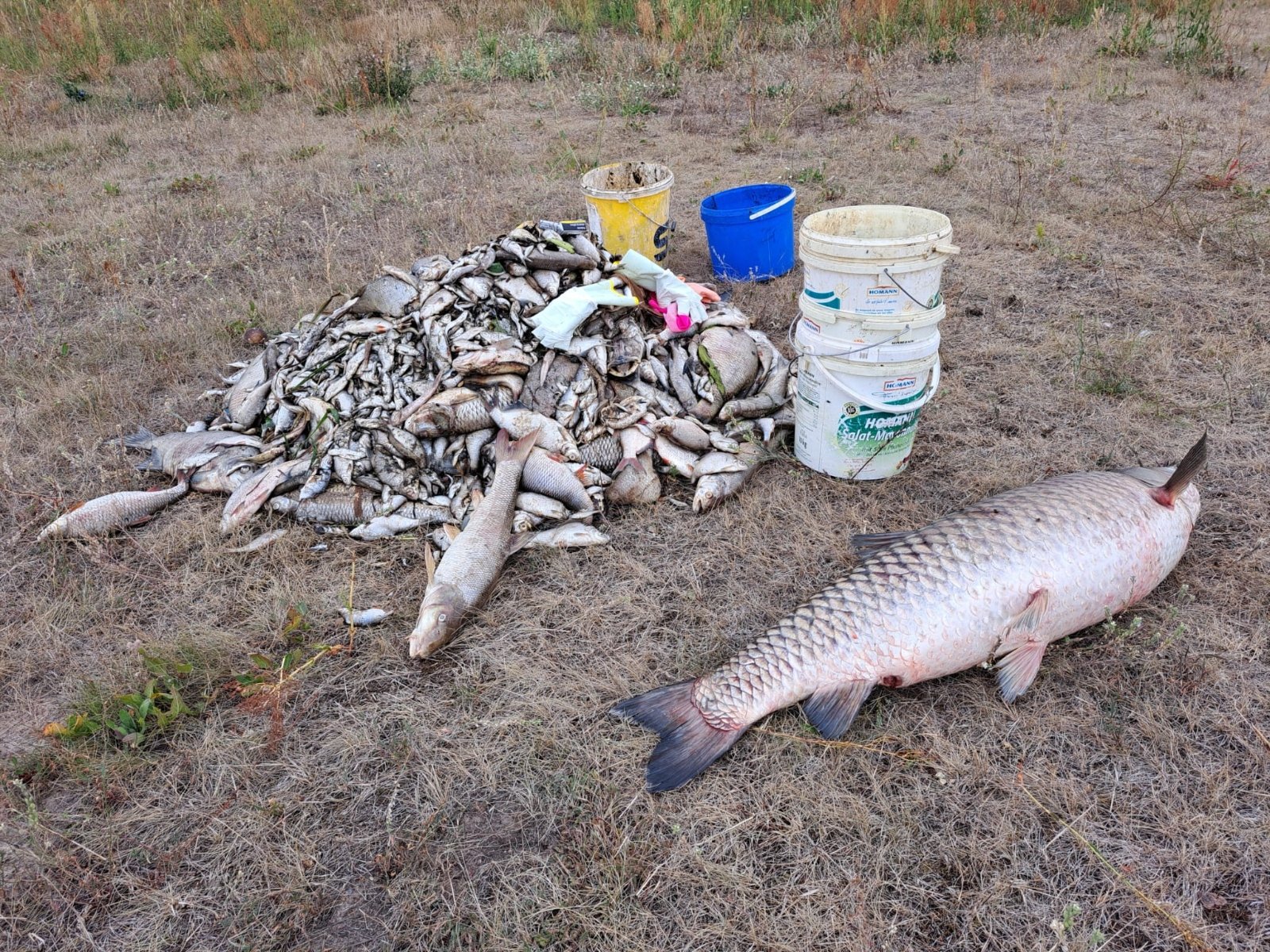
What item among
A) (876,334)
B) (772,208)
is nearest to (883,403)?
(876,334)

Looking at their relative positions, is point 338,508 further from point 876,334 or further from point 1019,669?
point 1019,669

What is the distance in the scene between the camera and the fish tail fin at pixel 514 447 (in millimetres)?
3537

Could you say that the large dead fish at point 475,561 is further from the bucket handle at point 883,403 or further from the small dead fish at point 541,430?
the bucket handle at point 883,403

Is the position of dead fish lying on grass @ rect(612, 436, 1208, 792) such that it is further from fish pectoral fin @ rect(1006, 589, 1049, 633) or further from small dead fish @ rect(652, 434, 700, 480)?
small dead fish @ rect(652, 434, 700, 480)

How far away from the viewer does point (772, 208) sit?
198 inches

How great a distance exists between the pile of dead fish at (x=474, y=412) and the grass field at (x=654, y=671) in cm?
20

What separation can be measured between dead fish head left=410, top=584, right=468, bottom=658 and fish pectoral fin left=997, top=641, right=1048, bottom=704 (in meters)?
1.87

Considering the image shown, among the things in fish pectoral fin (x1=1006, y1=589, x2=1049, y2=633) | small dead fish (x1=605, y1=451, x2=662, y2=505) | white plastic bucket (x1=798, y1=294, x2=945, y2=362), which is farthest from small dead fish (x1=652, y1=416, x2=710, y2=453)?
fish pectoral fin (x1=1006, y1=589, x2=1049, y2=633)

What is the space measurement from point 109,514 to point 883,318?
11.5 ft

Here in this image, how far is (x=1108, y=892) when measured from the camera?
1.90 m

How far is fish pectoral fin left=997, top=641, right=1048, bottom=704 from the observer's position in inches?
93.7

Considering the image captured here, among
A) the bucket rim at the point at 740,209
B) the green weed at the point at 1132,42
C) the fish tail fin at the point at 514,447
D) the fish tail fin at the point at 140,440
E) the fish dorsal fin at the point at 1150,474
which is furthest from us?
the green weed at the point at 1132,42

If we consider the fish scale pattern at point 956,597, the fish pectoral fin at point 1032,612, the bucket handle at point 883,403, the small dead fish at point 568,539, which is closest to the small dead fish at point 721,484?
the small dead fish at point 568,539

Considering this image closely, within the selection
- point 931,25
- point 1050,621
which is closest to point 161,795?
point 1050,621
